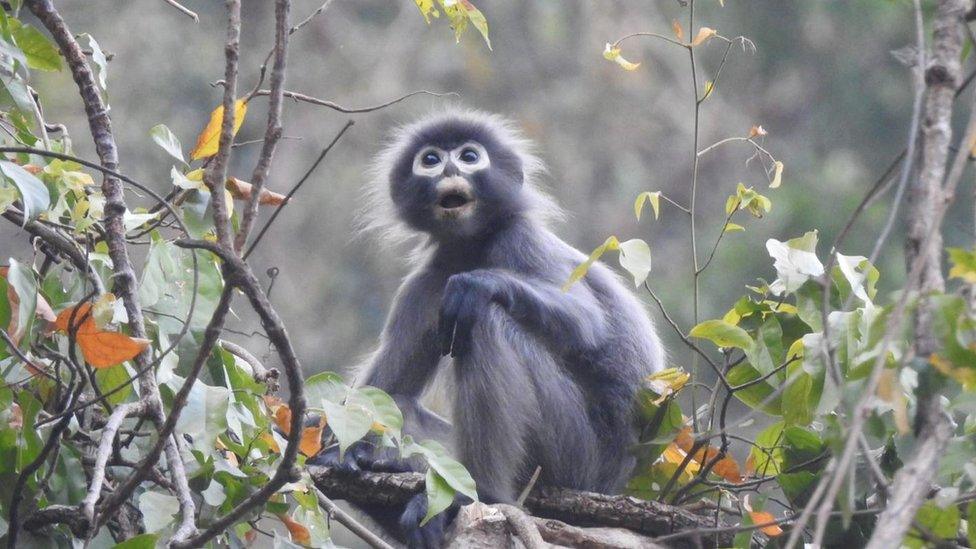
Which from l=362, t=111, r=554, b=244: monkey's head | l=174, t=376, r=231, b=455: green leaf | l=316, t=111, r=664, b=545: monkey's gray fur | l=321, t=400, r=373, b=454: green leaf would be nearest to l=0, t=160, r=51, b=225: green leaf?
l=174, t=376, r=231, b=455: green leaf

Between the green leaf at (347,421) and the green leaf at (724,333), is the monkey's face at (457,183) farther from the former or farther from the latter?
the green leaf at (347,421)

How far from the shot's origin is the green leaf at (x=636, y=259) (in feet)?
10.2

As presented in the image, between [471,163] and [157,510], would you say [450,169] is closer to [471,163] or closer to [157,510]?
[471,163]

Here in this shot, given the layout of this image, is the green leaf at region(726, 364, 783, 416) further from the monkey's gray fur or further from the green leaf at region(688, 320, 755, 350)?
the monkey's gray fur

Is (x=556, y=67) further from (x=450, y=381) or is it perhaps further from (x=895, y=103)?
(x=450, y=381)

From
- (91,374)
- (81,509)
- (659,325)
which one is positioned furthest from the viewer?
(659,325)

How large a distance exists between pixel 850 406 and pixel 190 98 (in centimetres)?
991

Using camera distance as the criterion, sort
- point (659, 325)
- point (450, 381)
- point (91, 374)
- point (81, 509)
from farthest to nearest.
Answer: point (659, 325) < point (450, 381) < point (91, 374) < point (81, 509)

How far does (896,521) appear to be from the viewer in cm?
158

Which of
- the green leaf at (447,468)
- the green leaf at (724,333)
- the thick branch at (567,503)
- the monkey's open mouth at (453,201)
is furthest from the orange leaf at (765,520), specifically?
the monkey's open mouth at (453,201)

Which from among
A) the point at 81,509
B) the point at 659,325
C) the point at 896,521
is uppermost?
the point at 896,521

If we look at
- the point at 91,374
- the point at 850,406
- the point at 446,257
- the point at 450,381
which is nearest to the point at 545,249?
the point at 446,257

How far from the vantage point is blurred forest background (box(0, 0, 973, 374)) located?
431 inches

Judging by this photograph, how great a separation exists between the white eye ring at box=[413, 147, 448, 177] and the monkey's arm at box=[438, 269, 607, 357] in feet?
2.17
